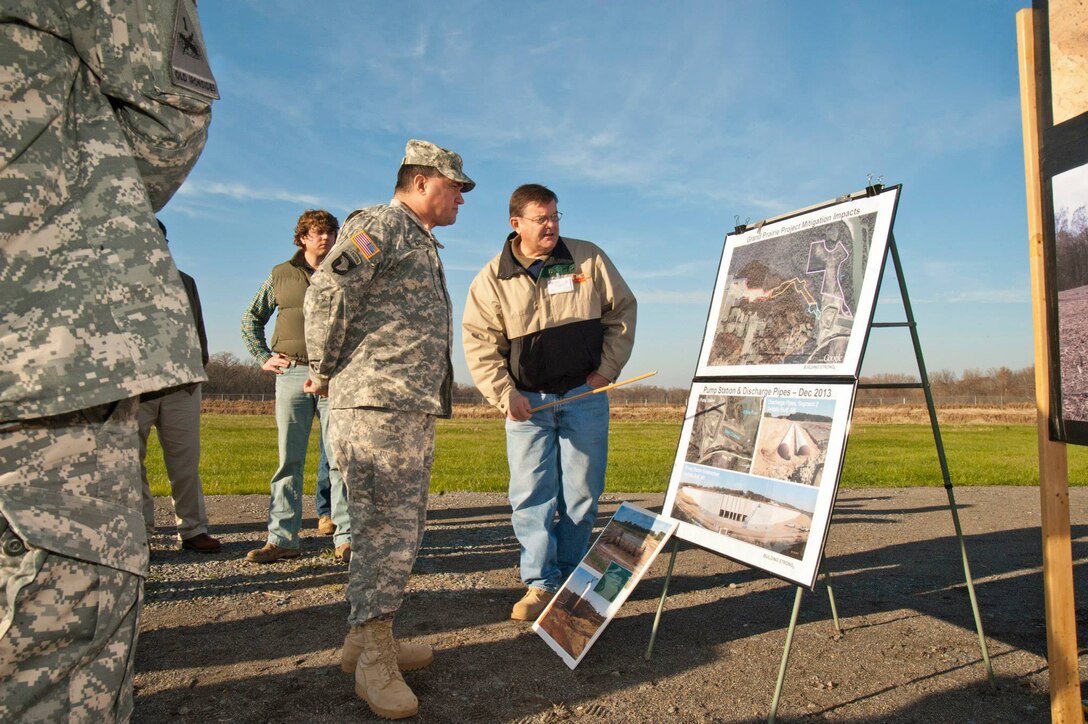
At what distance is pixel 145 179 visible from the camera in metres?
1.78

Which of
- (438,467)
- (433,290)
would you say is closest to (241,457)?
(438,467)

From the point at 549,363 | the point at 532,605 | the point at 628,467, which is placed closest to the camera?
the point at 532,605

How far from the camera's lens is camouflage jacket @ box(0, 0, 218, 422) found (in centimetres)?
146

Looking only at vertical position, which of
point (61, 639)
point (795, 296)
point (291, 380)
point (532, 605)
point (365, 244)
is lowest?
point (532, 605)

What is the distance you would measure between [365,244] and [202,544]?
3.83 meters

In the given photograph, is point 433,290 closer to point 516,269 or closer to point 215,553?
point 516,269

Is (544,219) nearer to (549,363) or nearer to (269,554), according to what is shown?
(549,363)

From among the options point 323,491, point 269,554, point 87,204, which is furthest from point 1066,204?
point 323,491

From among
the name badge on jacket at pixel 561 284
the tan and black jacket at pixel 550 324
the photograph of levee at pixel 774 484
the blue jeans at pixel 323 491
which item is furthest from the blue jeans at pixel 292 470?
the photograph of levee at pixel 774 484

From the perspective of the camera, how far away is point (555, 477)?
453cm

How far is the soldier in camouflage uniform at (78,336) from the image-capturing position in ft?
4.56

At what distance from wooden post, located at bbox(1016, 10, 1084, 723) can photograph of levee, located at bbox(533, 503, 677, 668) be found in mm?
1637

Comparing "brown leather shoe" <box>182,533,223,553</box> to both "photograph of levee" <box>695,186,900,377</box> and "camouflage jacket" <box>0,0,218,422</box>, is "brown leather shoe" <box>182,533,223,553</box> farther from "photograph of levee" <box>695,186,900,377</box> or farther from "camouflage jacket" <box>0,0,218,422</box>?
"camouflage jacket" <box>0,0,218,422</box>

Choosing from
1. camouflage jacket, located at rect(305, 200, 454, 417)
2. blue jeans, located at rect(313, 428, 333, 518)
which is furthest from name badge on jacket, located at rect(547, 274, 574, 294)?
blue jeans, located at rect(313, 428, 333, 518)
